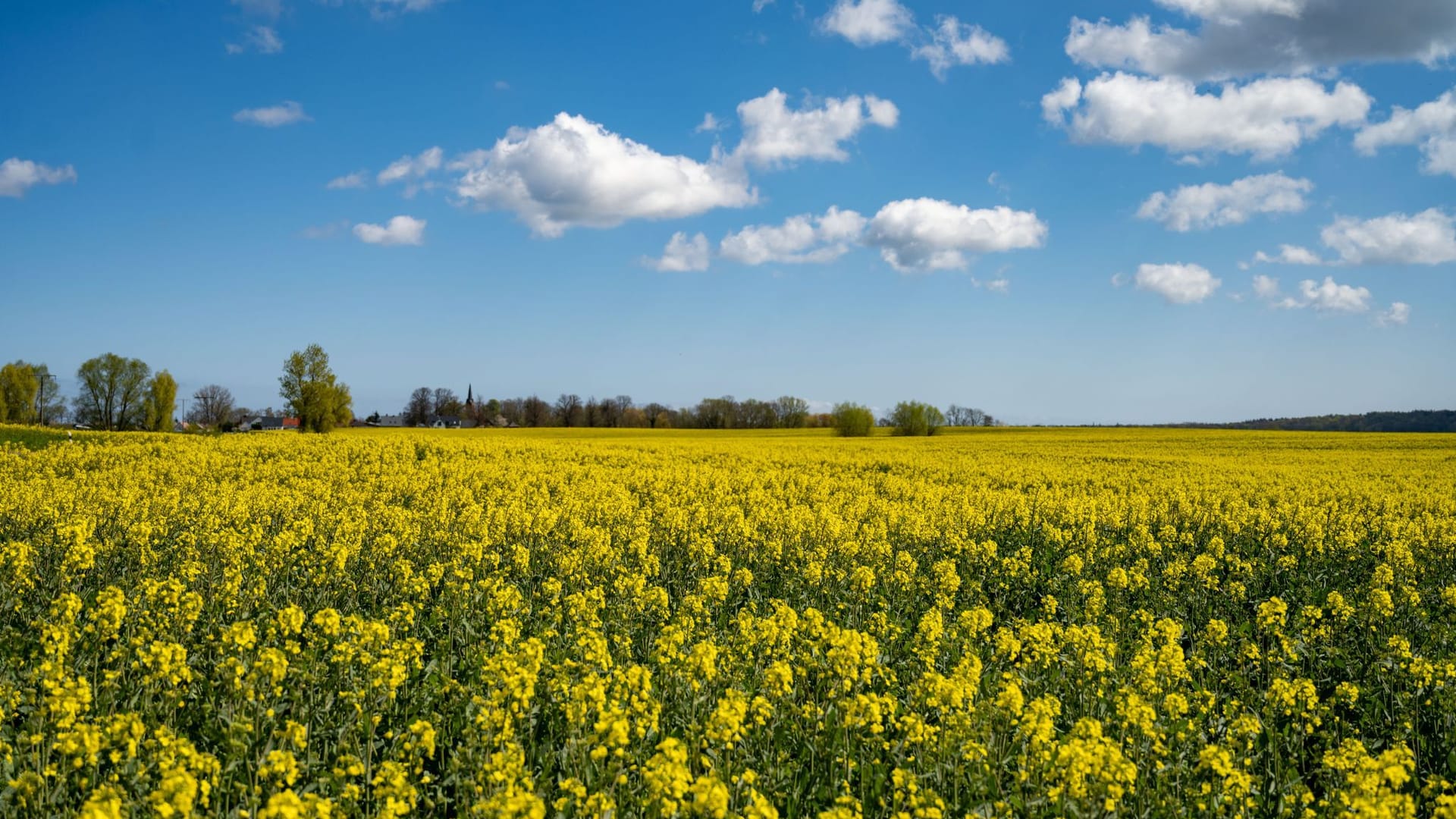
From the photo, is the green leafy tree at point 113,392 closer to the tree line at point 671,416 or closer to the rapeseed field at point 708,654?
the tree line at point 671,416

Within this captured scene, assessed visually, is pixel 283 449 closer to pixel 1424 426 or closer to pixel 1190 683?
pixel 1190 683

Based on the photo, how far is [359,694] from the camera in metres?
5.93

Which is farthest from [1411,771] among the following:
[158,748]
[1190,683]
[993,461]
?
[993,461]

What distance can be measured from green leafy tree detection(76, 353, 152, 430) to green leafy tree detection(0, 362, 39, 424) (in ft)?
15.0

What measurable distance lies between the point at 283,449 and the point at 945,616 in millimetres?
24332

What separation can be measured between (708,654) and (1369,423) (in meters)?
98.4

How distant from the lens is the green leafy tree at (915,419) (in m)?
87.2

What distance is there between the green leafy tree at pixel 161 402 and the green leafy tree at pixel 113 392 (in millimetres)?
901

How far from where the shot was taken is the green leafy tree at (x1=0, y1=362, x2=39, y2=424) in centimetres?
8475

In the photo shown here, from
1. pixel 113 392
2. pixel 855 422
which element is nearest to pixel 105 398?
pixel 113 392

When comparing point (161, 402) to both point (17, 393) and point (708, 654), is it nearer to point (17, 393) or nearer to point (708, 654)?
point (17, 393)

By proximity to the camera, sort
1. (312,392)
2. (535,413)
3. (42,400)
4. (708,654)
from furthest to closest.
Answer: (535,413)
(42,400)
(312,392)
(708,654)

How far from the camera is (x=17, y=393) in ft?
282

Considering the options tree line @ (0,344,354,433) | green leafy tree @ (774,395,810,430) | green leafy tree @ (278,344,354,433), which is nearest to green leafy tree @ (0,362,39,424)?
tree line @ (0,344,354,433)
